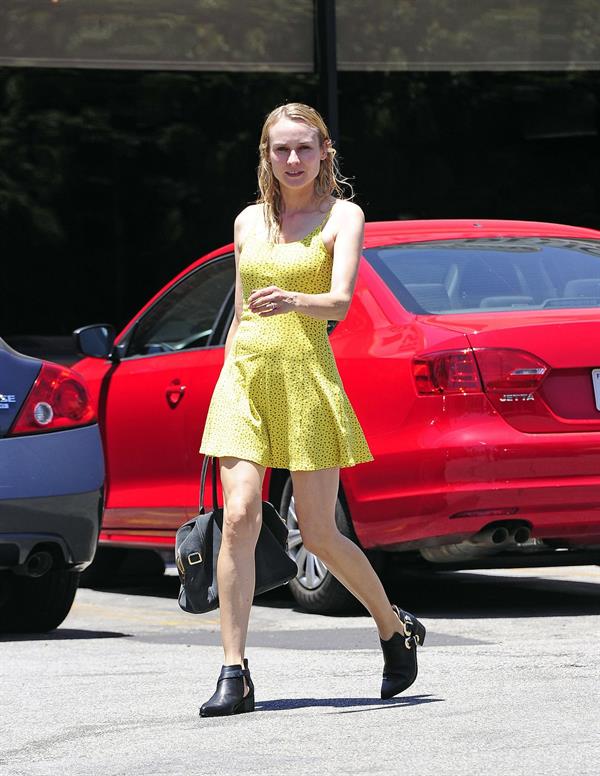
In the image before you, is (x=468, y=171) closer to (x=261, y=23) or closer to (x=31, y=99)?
(x=261, y=23)

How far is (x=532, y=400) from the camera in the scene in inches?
297

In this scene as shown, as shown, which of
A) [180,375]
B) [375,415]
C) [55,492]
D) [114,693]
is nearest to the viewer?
[114,693]

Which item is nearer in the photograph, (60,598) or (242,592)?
(242,592)

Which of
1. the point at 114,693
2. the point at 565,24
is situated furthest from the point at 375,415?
the point at 565,24

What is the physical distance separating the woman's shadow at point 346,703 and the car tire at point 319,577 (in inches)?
86.6

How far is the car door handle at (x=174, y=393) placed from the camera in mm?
8781

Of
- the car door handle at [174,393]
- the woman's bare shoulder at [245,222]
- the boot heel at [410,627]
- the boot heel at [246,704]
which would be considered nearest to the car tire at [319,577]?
the car door handle at [174,393]

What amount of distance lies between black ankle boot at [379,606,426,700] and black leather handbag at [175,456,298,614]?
14.0 inches

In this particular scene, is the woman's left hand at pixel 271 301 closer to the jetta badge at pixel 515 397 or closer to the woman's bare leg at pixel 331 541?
the woman's bare leg at pixel 331 541

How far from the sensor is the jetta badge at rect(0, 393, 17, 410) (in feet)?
23.3

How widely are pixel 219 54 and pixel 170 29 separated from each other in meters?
0.41

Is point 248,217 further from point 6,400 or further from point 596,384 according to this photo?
point 596,384

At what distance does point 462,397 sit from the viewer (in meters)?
7.52

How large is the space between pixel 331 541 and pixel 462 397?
6.49 ft
